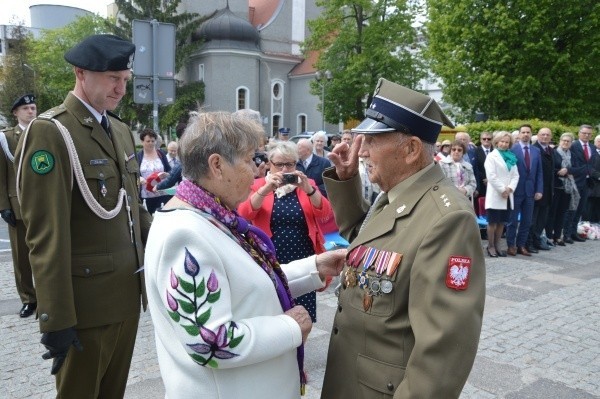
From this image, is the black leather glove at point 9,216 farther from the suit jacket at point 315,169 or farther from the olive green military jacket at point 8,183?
the suit jacket at point 315,169

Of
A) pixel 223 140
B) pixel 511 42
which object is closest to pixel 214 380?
pixel 223 140

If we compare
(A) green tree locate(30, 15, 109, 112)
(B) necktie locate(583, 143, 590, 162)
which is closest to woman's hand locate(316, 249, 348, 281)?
(B) necktie locate(583, 143, 590, 162)

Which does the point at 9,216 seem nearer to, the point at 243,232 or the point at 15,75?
the point at 243,232

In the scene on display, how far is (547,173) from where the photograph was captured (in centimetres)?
932

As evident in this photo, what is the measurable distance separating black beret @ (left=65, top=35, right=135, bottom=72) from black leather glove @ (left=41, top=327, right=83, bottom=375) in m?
1.24

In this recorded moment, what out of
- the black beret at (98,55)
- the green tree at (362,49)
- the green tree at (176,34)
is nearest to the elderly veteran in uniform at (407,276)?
the black beret at (98,55)

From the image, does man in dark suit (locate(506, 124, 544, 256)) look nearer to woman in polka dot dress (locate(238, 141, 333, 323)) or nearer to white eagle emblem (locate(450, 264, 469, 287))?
woman in polka dot dress (locate(238, 141, 333, 323))

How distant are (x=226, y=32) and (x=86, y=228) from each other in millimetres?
43741

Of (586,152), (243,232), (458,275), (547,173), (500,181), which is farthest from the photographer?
(586,152)

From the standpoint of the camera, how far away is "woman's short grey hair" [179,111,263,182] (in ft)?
6.10

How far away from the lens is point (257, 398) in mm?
1810

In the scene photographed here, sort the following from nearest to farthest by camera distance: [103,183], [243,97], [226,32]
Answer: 1. [103,183]
2. [226,32]
3. [243,97]

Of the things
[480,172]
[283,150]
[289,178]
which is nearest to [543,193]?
[480,172]

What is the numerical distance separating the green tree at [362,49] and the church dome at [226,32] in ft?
39.0
